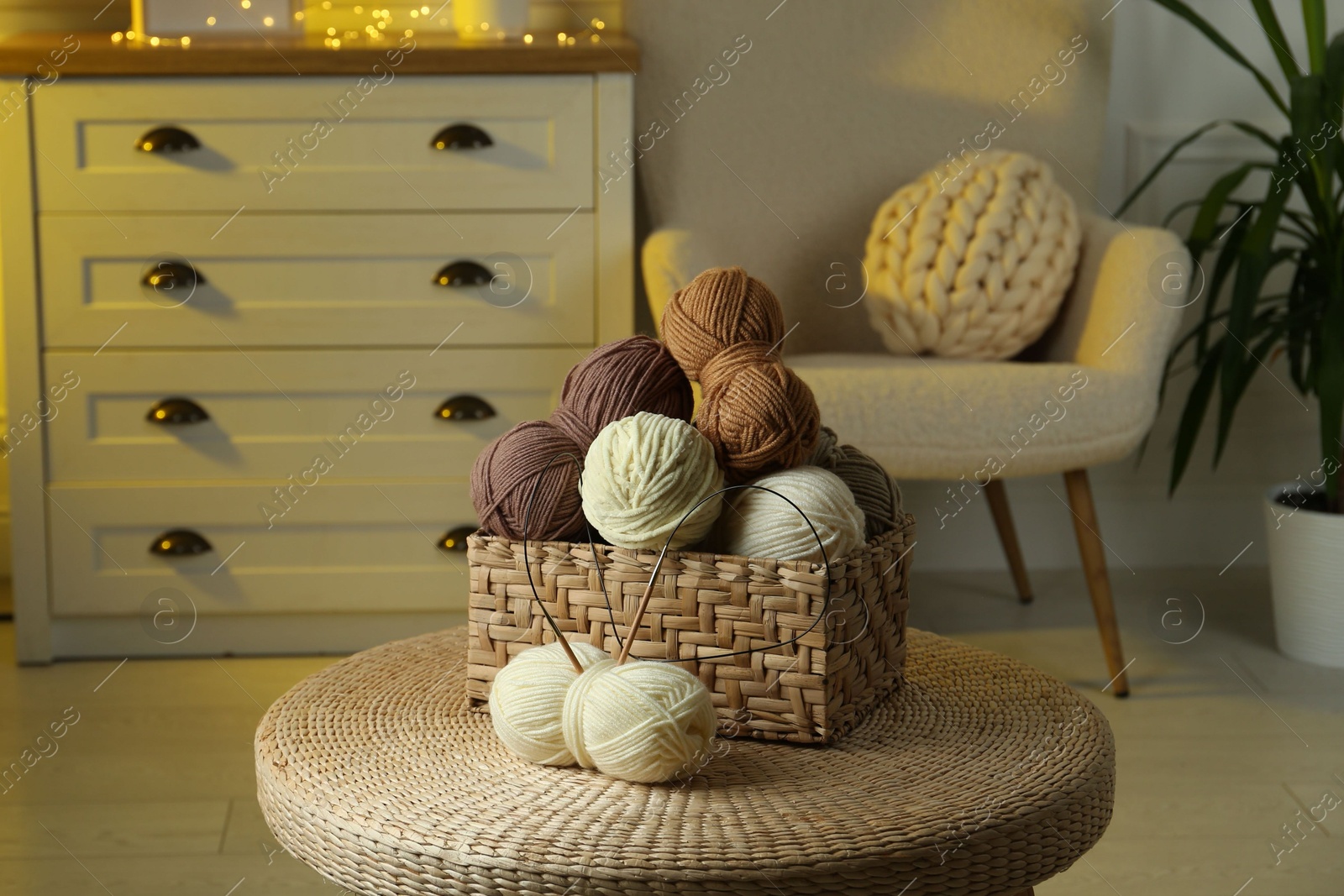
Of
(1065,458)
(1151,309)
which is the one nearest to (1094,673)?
(1065,458)

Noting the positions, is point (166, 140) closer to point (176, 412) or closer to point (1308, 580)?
point (176, 412)

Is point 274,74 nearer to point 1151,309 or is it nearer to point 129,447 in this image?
point 129,447

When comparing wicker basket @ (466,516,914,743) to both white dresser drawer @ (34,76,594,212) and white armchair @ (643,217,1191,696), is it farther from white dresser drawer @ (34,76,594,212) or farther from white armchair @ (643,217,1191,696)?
white dresser drawer @ (34,76,594,212)

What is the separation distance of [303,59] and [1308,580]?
1.64m

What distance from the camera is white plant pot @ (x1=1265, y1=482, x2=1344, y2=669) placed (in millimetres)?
1874

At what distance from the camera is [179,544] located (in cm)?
190

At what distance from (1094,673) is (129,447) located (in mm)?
1455

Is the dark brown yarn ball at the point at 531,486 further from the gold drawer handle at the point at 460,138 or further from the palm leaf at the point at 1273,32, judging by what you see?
the palm leaf at the point at 1273,32

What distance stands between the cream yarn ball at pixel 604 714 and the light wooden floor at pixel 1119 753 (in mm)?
721

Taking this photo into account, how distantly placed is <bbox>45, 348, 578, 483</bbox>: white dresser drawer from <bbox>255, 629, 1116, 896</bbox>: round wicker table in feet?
3.52

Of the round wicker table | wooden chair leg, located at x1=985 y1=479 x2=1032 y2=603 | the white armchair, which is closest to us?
the round wicker table

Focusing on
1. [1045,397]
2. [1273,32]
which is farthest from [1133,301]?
[1273,32]

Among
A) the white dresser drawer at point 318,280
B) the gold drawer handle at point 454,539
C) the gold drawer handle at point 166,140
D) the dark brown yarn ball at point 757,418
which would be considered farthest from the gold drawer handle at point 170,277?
the dark brown yarn ball at point 757,418

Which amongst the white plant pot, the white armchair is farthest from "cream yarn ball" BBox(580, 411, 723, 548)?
the white plant pot
